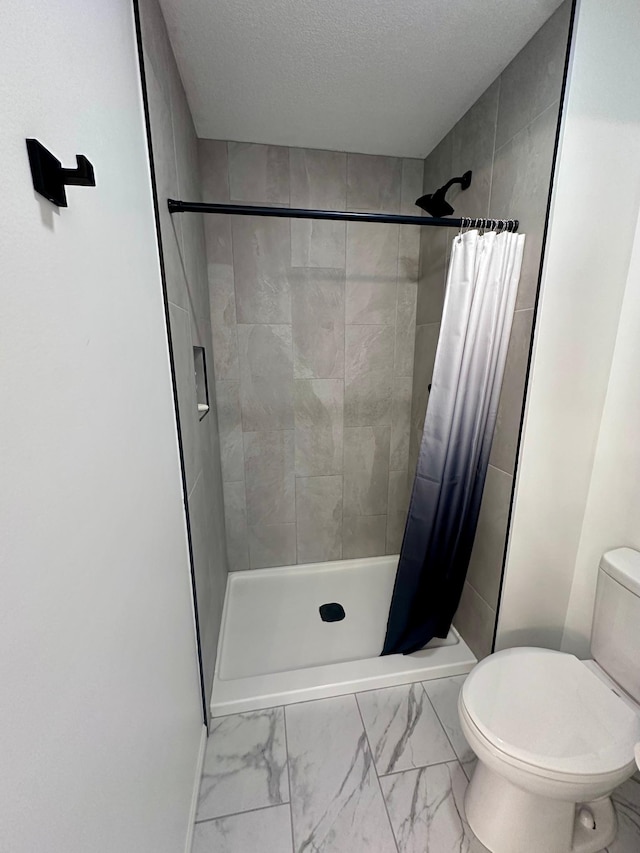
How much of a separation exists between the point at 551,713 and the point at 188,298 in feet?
5.65

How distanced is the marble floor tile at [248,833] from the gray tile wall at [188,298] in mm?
390

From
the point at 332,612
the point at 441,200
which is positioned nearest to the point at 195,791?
the point at 332,612

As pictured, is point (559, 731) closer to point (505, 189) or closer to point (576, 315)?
point (576, 315)

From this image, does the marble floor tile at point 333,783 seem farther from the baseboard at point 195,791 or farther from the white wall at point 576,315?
the white wall at point 576,315

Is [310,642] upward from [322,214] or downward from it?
downward

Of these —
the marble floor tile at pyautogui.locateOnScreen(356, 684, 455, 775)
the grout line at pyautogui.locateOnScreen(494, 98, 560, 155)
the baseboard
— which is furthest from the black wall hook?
the marble floor tile at pyautogui.locateOnScreen(356, 684, 455, 775)

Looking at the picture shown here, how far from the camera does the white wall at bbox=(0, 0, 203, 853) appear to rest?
0.40 m

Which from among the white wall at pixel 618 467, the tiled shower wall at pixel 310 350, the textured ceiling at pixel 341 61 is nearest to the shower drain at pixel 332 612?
the tiled shower wall at pixel 310 350

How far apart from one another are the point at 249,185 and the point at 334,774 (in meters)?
2.45

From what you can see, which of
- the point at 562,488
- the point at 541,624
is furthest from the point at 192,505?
the point at 541,624

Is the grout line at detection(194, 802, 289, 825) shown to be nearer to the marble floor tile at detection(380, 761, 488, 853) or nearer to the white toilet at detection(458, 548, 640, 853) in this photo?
the marble floor tile at detection(380, 761, 488, 853)

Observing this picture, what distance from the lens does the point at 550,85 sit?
1.14 meters

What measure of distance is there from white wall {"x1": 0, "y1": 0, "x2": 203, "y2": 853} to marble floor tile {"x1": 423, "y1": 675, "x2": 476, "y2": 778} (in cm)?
98

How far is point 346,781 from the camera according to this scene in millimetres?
1254
